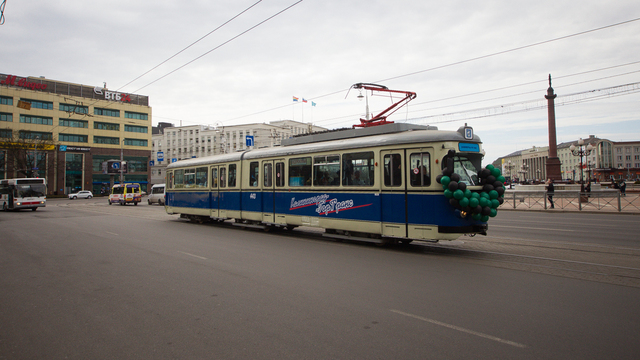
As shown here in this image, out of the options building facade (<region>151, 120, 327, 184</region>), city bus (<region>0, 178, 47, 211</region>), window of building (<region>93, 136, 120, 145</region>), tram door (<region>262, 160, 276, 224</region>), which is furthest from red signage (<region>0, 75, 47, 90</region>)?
tram door (<region>262, 160, 276, 224</region>)

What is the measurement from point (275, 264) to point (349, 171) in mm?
3860

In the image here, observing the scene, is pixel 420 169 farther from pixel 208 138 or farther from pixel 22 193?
pixel 208 138

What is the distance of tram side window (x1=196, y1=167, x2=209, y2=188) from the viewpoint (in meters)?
17.0

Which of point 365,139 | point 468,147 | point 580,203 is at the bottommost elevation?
point 580,203

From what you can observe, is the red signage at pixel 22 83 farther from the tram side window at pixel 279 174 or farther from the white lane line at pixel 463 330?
the white lane line at pixel 463 330

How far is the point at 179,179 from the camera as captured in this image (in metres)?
19.0

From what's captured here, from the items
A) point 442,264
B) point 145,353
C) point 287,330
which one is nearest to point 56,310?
point 145,353

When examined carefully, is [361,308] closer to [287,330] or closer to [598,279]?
[287,330]

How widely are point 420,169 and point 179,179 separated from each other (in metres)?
13.8

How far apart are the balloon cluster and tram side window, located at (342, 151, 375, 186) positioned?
1968 mm

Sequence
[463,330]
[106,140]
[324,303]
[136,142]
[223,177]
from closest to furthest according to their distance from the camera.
Answer: [463,330], [324,303], [223,177], [106,140], [136,142]

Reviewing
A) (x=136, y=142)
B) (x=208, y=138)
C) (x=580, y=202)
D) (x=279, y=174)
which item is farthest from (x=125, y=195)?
(x=208, y=138)

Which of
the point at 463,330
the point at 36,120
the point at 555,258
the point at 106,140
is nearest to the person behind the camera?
the point at 463,330

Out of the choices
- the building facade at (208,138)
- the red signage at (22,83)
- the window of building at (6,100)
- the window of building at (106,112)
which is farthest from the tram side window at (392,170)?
the building facade at (208,138)
